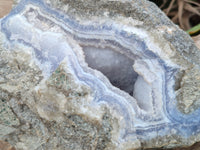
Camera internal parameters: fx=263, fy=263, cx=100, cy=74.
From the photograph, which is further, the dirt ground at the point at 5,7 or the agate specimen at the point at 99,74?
the dirt ground at the point at 5,7

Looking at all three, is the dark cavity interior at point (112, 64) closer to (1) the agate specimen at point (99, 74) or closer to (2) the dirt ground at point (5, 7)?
(1) the agate specimen at point (99, 74)

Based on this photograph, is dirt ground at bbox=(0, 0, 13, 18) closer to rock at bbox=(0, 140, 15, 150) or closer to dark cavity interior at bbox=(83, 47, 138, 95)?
rock at bbox=(0, 140, 15, 150)

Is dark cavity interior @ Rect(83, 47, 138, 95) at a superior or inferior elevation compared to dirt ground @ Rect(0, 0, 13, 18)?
inferior

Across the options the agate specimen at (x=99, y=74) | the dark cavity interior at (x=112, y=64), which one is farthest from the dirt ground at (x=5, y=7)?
the dark cavity interior at (x=112, y=64)

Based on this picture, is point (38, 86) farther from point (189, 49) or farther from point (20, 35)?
point (189, 49)

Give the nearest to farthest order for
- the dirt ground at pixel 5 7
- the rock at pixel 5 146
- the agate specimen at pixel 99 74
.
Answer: the agate specimen at pixel 99 74 < the rock at pixel 5 146 < the dirt ground at pixel 5 7

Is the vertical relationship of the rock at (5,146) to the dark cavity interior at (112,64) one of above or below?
below

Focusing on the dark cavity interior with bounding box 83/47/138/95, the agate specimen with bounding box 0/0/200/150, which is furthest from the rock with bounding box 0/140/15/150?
the dark cavity interior with bounding box 83/47/138/95

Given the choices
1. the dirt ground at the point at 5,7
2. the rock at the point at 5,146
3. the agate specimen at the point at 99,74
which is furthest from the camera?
the dirt ground at the point at 5,7

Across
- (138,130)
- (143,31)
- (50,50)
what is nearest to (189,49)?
(143,31)
